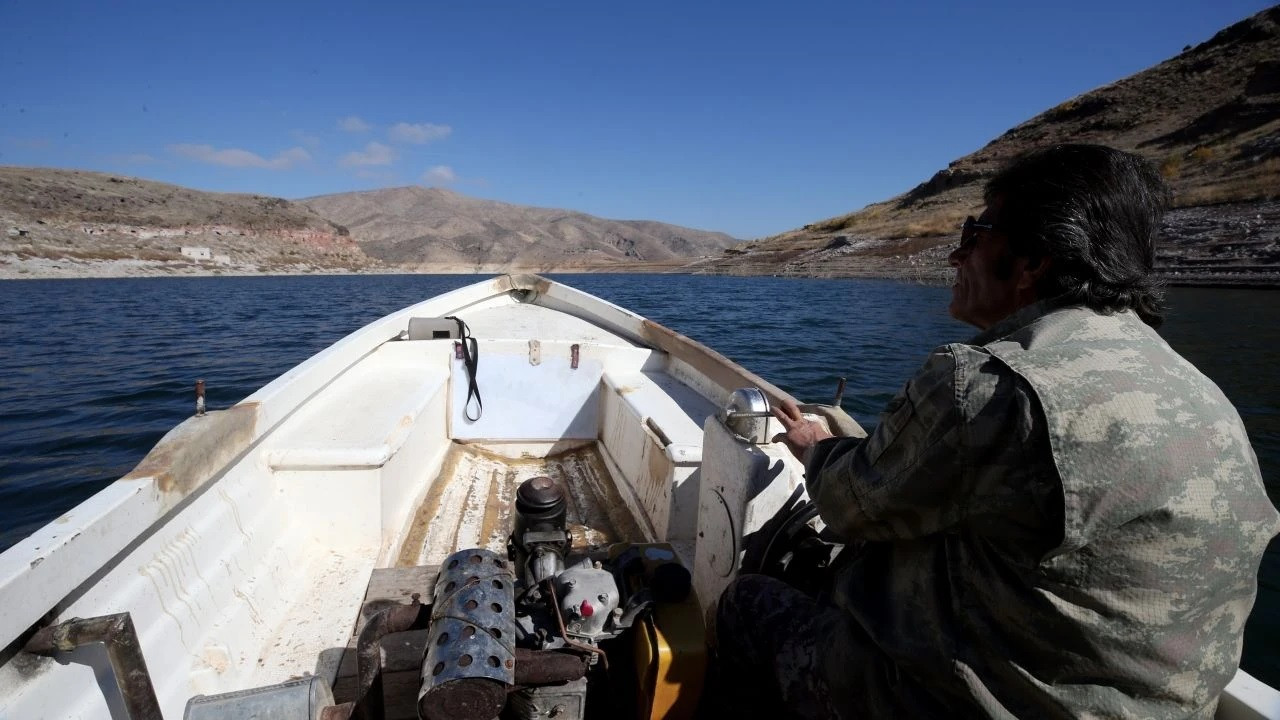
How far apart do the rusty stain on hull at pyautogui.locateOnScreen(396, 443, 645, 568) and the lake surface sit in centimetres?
318

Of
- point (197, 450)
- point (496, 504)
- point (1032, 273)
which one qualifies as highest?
point (1032, 273)

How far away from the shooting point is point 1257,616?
10.7 feet

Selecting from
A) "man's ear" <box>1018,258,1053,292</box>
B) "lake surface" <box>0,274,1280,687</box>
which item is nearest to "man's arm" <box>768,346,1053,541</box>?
"man's ear" <box>1018,258,1053,292</box>

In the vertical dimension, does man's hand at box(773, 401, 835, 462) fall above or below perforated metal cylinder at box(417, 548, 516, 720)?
above

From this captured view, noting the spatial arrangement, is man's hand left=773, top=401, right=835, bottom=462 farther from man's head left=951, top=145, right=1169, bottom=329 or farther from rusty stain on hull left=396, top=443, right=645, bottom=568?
rusty stain on hull left=396, top=443, right=645, bottom=568

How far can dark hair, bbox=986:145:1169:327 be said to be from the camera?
0.96 m

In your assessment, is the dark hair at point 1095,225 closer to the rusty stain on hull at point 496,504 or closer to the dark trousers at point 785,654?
the dark trousers at point 785,654

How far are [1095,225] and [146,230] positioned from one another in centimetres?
6441

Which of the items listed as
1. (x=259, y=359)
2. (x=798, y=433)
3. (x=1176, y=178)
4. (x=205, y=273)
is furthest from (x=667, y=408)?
(x=205, y=273)

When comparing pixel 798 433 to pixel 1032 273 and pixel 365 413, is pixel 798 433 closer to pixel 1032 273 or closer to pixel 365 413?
pixel 1032 273

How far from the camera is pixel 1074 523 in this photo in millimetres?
774

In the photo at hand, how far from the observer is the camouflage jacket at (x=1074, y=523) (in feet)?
2.57

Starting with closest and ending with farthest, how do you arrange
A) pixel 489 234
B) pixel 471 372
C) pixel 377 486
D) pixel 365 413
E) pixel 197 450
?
pixel 197 450 < pixel 377 486 < pixel 365 413 < pixel 471 372 < pixel 489 234

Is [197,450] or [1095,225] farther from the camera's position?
[197,450]
